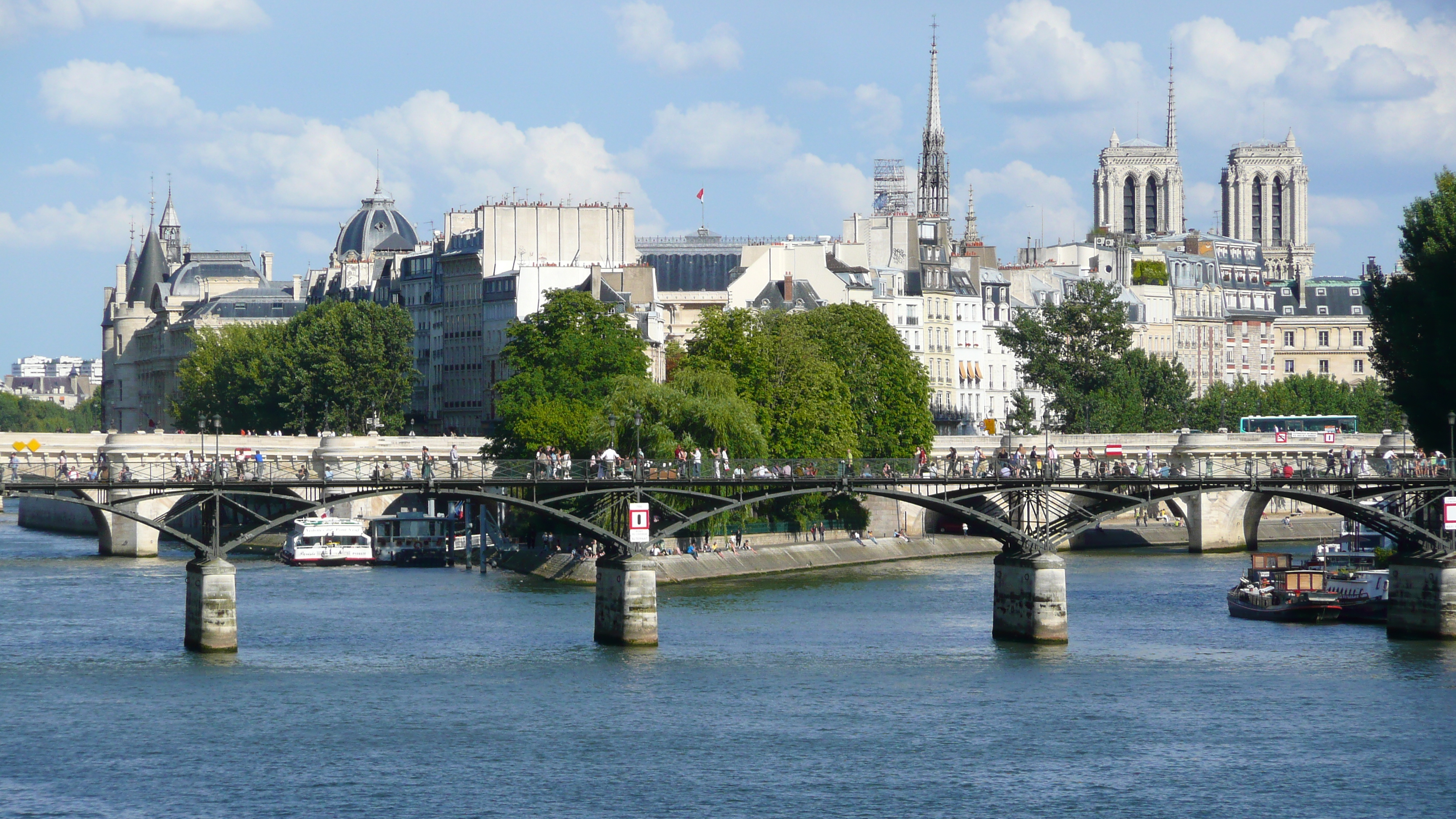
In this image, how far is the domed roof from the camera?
151375 millimetres

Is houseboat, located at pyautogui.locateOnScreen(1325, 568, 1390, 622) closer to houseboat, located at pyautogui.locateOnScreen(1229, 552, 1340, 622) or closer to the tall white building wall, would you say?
houseboat, located at pyautogui.locateOnScreen(1229, 552, 1340, 622)

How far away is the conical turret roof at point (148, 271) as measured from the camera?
172875mm

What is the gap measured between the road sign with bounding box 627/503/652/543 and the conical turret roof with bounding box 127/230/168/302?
403ft

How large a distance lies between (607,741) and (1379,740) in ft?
46.1

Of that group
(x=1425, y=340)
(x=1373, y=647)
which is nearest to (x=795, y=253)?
(x=1425, y=340)

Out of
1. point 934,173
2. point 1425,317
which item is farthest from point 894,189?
point 1425,317

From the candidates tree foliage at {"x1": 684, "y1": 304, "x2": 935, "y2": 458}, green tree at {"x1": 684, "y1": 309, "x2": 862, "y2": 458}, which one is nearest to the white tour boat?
green tree at {"x1": 684, "y1": 309, "x2": 862, "y2": 458}

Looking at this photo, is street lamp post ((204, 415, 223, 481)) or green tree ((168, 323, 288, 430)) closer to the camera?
street lamp post ((204, 415, 223, 481))

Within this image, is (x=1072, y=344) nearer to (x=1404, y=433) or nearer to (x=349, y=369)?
(x=1404, y=433)

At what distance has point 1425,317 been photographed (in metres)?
66.2

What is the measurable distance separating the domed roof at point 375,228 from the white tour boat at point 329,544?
59553mm

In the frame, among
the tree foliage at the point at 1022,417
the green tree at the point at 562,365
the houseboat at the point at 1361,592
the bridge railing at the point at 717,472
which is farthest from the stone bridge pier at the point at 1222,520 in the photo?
the bridge railing at the point at 717,472

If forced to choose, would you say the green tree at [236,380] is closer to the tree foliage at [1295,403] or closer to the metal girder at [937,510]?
the tree foliage at [1295,403]

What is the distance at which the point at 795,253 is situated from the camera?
125188 mm
